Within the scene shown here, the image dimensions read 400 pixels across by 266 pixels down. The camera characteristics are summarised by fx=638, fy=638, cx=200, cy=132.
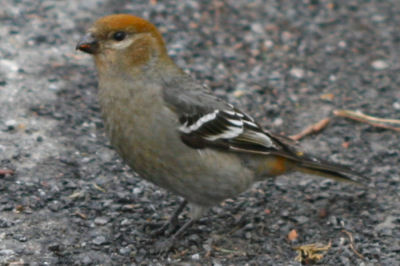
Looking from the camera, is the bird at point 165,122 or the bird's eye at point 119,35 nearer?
the bird at point 165,122

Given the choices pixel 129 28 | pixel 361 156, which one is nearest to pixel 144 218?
pixel 129 28

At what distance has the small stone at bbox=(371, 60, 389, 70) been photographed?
7336mm

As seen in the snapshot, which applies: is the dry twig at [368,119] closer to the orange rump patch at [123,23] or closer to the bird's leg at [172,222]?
the bird's leg at [172,222]

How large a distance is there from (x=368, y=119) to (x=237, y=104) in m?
1.33

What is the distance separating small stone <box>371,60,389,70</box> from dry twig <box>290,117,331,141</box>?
1330 millimetres

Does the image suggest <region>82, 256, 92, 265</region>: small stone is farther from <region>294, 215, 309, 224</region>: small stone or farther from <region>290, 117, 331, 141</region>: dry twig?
<region>290, 117, 331, 141</region>: dry twig

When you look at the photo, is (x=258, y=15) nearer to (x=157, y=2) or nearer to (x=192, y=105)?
(x=157, y=2)

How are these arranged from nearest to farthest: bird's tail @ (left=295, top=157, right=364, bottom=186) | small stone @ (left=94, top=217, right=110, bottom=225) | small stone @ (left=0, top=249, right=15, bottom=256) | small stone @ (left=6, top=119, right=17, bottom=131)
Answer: small stone @ (left=0, top=249, right=15, bottom=256) < small stone @ (left=94, top=217, right=110, bottom=225) < bird's tail @ (left=295, top=157, right=364, bottom=186) < small stone @ (left=6, top=119, right=17, bottom=131)

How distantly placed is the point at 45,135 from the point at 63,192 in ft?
2.56

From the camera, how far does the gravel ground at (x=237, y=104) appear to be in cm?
463

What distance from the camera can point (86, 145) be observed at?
5.57 metres

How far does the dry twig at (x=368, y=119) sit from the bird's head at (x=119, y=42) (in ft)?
8.56

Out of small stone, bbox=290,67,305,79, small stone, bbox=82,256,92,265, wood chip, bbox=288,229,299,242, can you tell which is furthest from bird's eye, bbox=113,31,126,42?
small stone, bbox=290,67,305,79

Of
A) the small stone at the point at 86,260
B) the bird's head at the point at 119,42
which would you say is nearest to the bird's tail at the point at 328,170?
the bird's head at the point at 119,42
